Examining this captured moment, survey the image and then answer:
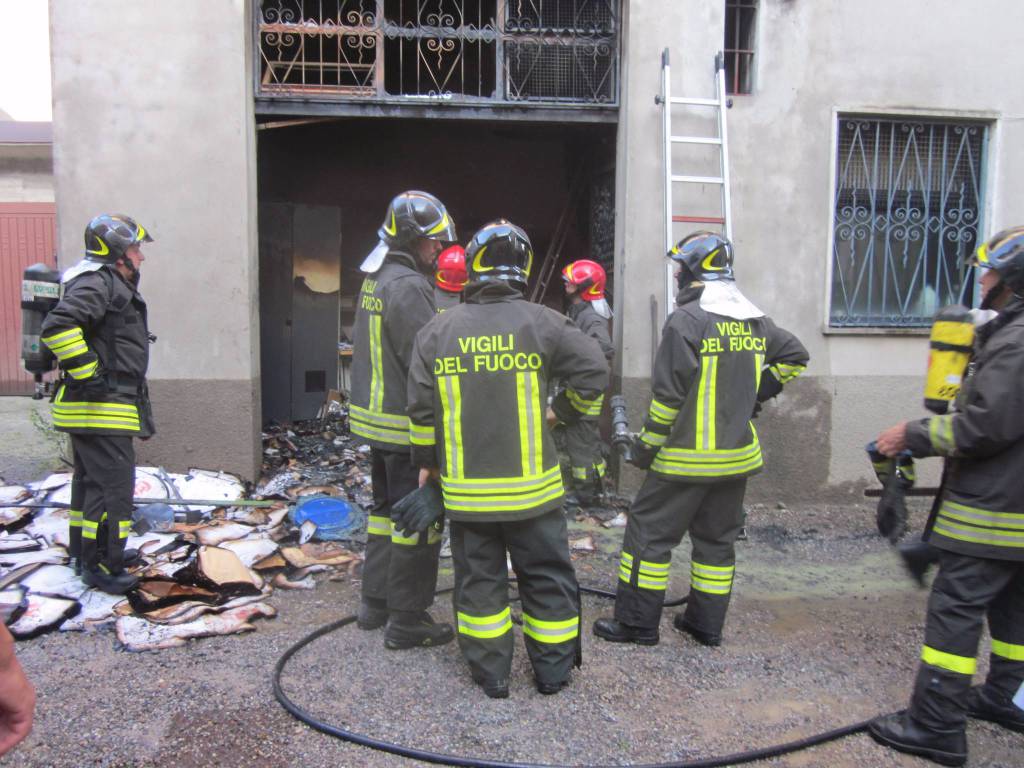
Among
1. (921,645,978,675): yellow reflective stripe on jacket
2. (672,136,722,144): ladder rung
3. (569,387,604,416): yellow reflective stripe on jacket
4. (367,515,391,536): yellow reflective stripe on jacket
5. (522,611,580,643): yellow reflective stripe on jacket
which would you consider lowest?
(522,611,580,643): yellow reflective stripe on jacket

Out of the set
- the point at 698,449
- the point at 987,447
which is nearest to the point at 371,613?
the point at 698,449

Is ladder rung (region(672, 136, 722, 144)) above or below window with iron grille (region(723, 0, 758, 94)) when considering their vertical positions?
below

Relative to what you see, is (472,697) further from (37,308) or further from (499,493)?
(37,308)

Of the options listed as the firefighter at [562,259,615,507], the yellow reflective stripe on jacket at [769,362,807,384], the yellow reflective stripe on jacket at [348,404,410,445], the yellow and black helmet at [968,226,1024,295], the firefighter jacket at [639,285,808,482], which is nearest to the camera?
the yellow and black helmet at [968,226,1024,295]

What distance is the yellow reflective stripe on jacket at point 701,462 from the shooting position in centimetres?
380

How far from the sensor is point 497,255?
341cm

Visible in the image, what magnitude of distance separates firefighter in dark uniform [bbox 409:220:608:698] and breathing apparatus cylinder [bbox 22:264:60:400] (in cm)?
242

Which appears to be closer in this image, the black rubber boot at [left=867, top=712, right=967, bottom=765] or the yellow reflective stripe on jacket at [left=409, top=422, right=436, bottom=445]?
the black rubber boot at [left=867, top=712, right=967, bottom=765]

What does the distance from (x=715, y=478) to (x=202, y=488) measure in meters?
3.71

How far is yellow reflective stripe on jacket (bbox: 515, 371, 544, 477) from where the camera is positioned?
330 centimetres

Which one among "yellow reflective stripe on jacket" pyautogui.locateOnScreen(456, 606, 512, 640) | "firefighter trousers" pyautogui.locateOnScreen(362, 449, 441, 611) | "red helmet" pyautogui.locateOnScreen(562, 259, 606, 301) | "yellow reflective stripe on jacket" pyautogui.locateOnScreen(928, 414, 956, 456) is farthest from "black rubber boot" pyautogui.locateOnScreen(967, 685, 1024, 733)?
"red helmet" pyautogui.locateOnScreen(562, 259, 606, 301)

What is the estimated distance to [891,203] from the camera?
6465 millimetres

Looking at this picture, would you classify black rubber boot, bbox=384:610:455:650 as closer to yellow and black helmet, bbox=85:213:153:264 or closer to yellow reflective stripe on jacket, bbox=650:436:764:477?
yellow reflective stripe on jacket, bbox=650:436:764:477

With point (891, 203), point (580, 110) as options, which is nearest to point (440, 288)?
point (580, 110)
